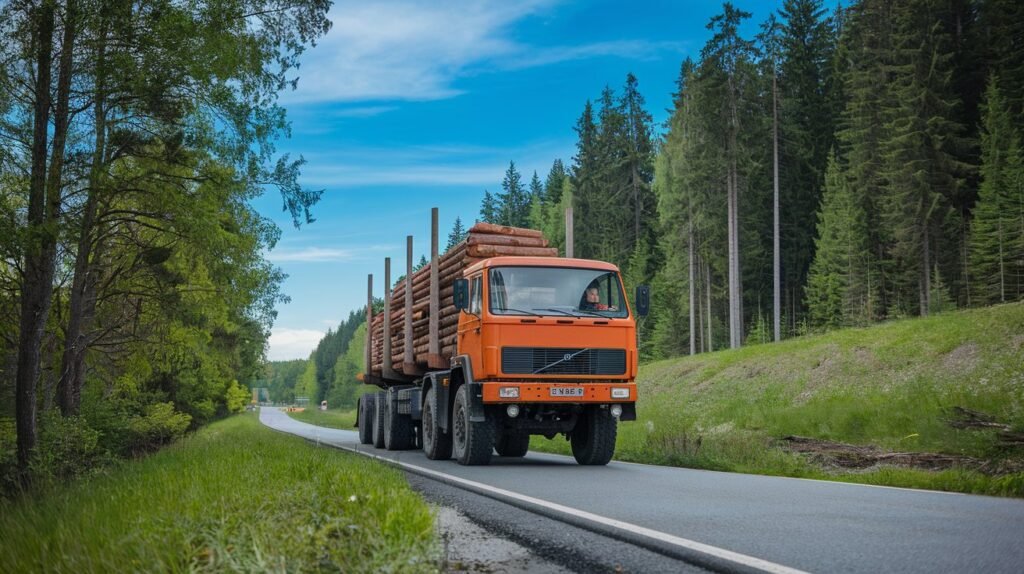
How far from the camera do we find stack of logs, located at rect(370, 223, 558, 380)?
45.4 feet

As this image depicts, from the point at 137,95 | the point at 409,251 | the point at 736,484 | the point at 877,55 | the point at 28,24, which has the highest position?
the point at 877,55

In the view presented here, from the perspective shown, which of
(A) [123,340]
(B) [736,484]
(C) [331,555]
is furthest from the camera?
(A) [123,340]

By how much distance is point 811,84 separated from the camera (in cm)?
5166

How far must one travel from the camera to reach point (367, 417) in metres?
21.2

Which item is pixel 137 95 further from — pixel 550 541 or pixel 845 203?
pixel 845 203

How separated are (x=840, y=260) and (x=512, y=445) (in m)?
35.2

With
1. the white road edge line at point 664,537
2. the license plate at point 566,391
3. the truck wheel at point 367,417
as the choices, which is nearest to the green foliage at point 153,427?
the truck wheel at point 367,417

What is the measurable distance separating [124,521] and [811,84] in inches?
2099

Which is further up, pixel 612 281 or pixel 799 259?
pixel 799 259

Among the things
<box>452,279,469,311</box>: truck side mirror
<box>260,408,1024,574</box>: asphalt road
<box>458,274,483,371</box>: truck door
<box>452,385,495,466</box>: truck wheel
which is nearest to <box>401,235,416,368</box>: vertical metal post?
<box>458,274,483,371</box>: truck door

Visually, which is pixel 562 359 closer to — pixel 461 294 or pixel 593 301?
pixel 593 301

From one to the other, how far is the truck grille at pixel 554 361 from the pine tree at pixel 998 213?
28357 mm

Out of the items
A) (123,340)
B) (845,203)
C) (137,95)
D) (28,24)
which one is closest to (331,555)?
(137,95)

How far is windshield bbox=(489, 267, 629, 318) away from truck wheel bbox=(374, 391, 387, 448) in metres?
7.81
